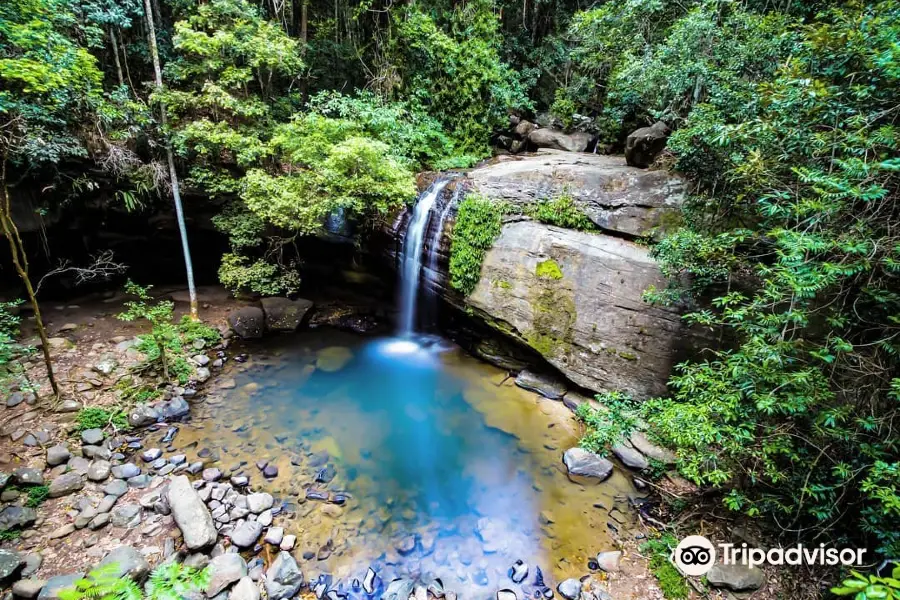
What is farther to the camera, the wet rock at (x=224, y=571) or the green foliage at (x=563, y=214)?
the green foliage at (x=563, y=214)

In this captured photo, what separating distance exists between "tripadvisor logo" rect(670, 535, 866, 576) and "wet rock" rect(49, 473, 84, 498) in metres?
7.87

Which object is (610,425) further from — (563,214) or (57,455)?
(57,455)

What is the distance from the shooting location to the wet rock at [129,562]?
410cm

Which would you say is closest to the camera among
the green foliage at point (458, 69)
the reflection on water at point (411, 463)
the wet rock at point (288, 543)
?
the wet rock at point (288, 543)

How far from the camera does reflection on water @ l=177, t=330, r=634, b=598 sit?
4957 millimetres

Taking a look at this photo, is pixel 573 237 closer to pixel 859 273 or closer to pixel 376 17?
pixel 859 273

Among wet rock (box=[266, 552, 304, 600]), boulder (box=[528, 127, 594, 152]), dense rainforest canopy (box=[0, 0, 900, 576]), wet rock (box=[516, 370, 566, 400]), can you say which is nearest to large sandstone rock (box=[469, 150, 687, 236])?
dense rainforest canopy (box=[0, 0, 900, 576])

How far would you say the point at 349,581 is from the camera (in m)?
4.53

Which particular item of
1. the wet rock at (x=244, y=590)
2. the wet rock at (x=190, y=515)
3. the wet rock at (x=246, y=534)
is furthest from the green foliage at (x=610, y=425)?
the wet rock at (x=190, y=515)

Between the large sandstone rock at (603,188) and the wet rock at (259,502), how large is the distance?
7.11m

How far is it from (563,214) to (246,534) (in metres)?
7.65

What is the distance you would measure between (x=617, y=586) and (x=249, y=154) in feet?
31.7

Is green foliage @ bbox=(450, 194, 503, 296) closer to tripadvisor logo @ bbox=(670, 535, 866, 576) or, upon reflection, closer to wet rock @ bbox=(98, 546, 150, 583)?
tripadvisor logo @ bbox=(670, 535, 866, 576)

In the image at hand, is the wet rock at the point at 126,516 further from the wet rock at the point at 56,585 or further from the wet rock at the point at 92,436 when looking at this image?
the wet rock at the point at 92,436
